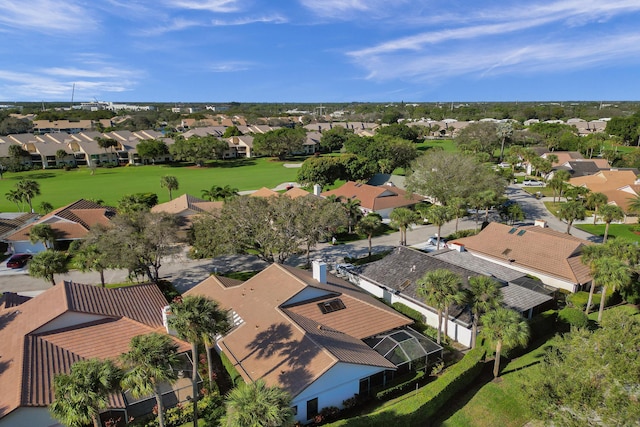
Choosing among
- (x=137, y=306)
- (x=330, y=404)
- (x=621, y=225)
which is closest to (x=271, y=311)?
(x=330, y=404)

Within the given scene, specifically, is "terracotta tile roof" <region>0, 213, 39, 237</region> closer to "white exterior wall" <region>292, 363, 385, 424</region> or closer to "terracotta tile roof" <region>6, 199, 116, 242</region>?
"terracotta tile roof" <region>6, 199, 116, 242</region>

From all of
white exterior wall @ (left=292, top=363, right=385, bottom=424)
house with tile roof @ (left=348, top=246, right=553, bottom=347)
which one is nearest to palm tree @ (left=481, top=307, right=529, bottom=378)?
house with tile roof @ (left=348, top=246, right=553, bottom=347)

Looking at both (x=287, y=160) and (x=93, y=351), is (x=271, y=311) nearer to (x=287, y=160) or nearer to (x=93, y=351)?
(x=93, y=351)

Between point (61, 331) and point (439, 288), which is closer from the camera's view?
point (61, 331)

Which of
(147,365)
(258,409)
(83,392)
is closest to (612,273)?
(258,409)

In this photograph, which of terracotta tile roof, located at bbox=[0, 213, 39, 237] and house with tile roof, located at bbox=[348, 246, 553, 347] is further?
terracotta tile roof, located at bbox=[0, 213, 39, 237]

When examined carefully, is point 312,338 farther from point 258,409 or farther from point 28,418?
point 28,418

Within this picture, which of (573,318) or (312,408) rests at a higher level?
(573,318)

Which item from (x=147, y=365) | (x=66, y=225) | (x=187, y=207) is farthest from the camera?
(x=187, y=207)
